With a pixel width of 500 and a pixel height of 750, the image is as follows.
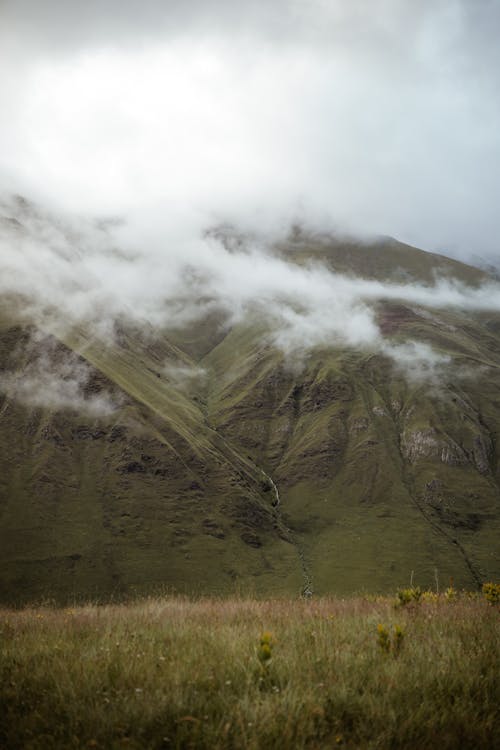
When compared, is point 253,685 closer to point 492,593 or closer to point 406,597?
point 406,597

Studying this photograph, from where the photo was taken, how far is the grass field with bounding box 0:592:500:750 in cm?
520

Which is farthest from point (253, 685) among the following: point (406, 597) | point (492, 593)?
point (492, 593)

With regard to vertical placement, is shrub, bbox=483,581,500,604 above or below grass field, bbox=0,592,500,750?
above

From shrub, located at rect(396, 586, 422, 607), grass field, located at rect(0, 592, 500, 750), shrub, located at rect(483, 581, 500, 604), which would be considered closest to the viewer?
grass field, located at rect(0, 592, 500, 750)

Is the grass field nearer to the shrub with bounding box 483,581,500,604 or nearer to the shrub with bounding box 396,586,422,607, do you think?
the shrub with bounding box 396,586,422,607

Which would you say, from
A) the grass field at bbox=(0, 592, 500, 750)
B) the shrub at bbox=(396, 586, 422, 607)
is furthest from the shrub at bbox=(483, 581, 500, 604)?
the grass field at bbox=(0, 592, 500, 750)

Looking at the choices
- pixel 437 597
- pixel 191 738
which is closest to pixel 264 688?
pixel 191 738

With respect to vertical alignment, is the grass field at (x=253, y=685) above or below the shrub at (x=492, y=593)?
below

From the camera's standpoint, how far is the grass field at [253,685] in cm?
520

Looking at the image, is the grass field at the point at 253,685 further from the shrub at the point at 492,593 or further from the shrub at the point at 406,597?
the shrub at the point at 492,593

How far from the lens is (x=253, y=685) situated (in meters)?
6.05

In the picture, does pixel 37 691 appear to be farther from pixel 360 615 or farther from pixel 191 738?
pixel 360 615

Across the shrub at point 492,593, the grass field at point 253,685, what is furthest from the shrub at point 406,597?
the grass field at point 253,685

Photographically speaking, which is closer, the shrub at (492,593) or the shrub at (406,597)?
the shrub at (406,597)
